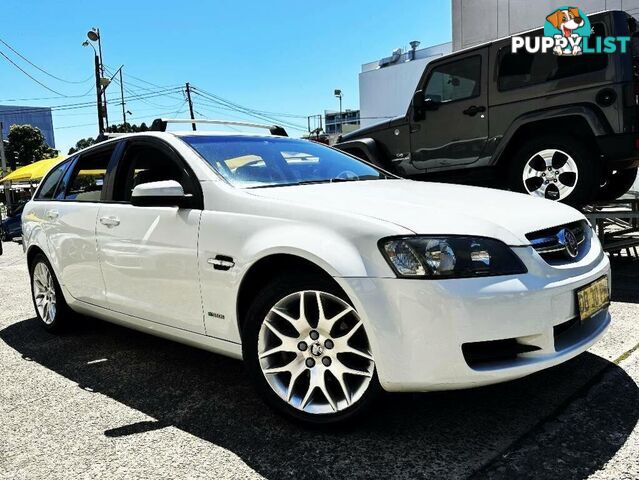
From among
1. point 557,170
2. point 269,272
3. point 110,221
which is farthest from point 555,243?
point 557,170

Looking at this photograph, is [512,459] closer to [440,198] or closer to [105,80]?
[440,198]

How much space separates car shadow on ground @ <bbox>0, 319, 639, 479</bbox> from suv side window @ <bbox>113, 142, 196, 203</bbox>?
119 centimetres

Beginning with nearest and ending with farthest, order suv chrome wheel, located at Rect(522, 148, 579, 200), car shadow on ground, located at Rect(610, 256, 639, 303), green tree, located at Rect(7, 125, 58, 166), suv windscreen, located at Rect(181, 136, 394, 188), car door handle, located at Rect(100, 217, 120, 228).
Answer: suv windscreen, located at Rect(181, 136, 394, 188) < car door handle, located at Rect(100, 217, 120, 228) < car shadow on ground, located at Rect(610, 256, 639, 303) < suv chrome wheel, located at Rect(522, 148, 579, 200) < green tree, located at Rect(7, 125, 58, 166)

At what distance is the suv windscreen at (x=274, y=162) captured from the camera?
3131mm

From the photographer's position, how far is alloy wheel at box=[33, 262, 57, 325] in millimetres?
4504

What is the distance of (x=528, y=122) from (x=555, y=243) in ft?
10.6

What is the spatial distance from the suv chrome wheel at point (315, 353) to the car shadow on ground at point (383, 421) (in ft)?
0.50

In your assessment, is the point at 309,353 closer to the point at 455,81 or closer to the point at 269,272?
the point at 269,272

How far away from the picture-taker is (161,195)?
2.93m

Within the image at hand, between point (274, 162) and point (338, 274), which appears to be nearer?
point (338, 274)

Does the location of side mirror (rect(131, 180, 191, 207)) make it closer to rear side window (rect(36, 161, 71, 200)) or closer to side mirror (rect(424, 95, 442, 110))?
rear side window (rect(36, 161, 71, 200))

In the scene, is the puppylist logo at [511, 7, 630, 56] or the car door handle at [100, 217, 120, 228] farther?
the puppylist logo at [511, 7, 630, 56]

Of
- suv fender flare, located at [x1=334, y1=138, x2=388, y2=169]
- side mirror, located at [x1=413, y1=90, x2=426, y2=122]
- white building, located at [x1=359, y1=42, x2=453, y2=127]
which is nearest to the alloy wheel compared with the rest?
suv fender flare, located at [x1=334, y1=138, x2=388, y2=169]

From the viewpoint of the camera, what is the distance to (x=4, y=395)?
3.23 meters
